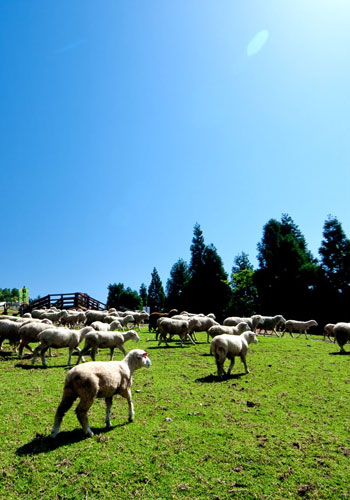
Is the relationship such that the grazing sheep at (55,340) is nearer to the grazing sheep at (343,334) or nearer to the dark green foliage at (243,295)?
the grazing sheep at (343,334)

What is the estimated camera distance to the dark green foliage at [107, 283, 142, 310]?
110 meters

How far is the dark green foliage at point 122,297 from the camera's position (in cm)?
10969

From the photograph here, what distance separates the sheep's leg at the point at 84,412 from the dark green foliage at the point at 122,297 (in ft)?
332

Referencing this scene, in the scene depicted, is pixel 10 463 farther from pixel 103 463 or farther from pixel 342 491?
pixel 342 491

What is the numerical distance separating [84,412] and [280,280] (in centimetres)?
4804

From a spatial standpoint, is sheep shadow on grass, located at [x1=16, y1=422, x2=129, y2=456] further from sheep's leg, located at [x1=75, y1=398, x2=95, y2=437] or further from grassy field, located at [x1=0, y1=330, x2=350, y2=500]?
sheep's leg, located at [x1=75, y1=398, x2=95, y2=437]

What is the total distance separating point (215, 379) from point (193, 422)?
4085 millimetres

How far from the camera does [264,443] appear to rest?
6238 mm

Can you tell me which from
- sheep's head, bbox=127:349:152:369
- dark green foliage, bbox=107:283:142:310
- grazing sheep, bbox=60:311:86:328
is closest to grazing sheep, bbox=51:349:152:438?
sheep's head, bbox=127:349:152:369

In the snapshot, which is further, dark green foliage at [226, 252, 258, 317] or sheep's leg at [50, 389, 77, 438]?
dark green foliage at [226, 252, 258, 317]

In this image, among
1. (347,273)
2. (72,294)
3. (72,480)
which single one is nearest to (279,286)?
(347,273)

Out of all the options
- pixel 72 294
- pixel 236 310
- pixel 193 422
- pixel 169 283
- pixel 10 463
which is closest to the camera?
pixel 10 463

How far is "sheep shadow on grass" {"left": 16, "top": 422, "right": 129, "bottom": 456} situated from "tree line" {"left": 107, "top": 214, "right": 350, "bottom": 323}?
4325cm

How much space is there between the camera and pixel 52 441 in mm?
6078
